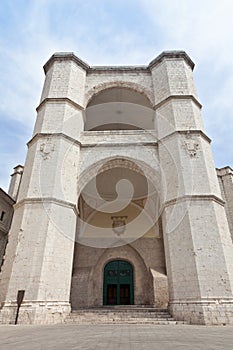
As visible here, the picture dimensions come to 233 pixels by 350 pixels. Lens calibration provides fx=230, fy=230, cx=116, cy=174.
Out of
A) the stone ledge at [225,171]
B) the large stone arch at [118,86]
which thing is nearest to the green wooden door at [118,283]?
the stone ledge at [225,171]

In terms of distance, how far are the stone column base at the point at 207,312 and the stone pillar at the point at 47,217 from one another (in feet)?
Answer: 14.9

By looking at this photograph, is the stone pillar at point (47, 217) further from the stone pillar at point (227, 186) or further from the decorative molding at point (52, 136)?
the stone pillar at point (227, 186)

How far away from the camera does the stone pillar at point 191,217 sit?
27.9ft

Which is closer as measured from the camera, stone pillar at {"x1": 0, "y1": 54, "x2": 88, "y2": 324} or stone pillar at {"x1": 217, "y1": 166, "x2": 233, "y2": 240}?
stone pillar at {"x1": 0, "y1": 54, "x2": 88, "y2": 324}

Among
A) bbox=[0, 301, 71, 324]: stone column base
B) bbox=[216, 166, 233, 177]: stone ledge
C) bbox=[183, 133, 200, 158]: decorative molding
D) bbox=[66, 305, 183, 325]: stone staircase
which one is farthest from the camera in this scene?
bbox=[216, 166, 233, 177]: stone ledge

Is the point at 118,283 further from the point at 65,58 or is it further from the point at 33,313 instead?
the point at 65,58

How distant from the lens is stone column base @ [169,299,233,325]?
8039 mm

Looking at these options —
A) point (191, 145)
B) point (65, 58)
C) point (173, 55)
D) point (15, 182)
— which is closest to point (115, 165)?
point (191, 145)

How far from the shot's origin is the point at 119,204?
17422 millimetres

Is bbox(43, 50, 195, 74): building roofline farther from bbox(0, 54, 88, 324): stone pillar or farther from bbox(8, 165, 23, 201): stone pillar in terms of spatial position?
bbox(8, 165, 23, 201): stone pillar

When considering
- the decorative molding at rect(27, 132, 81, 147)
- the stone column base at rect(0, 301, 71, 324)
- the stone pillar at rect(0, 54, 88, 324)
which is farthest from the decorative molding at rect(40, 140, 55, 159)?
the stone column base at rect(0, 301, 71, 324)

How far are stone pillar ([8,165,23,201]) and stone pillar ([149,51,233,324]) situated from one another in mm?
13305

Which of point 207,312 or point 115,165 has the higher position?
point 115,165

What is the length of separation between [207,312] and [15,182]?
17392 mm
